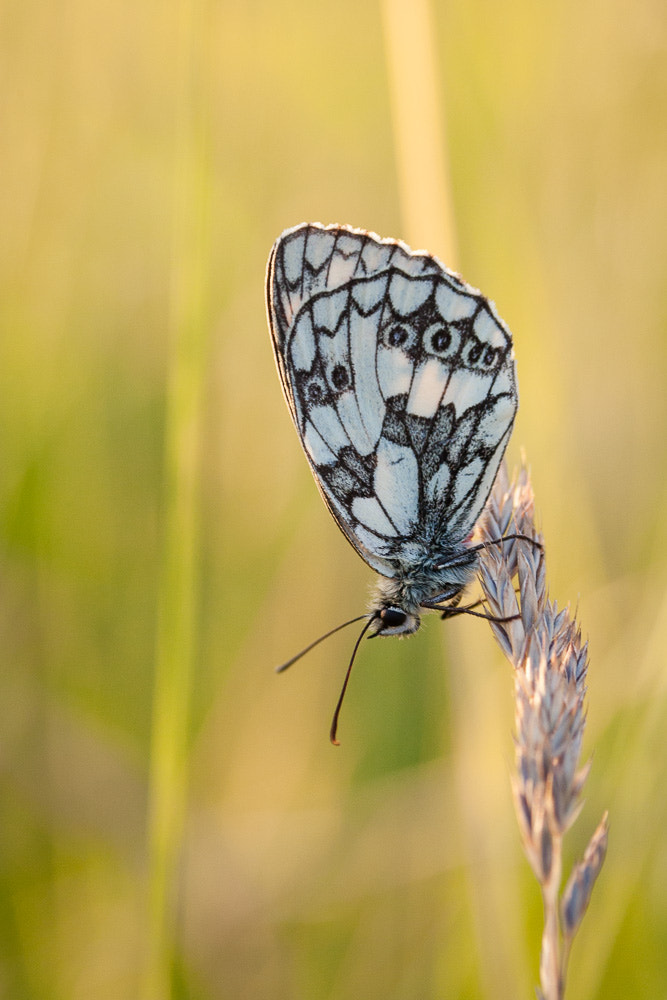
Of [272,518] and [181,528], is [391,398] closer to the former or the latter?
[181,528]

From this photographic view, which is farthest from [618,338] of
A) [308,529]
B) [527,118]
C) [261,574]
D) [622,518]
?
[261,574]

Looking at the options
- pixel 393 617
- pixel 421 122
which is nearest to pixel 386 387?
pixel 393 617

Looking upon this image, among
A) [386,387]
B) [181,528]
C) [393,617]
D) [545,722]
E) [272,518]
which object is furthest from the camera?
[272,518]

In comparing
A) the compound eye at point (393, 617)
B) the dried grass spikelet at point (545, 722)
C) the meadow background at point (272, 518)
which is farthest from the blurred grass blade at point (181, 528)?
the dried grass spikelet at point (545, 722)

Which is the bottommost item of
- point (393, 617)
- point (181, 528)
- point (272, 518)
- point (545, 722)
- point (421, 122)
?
point (545, 722)

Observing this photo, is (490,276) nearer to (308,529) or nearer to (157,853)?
(308,529)
